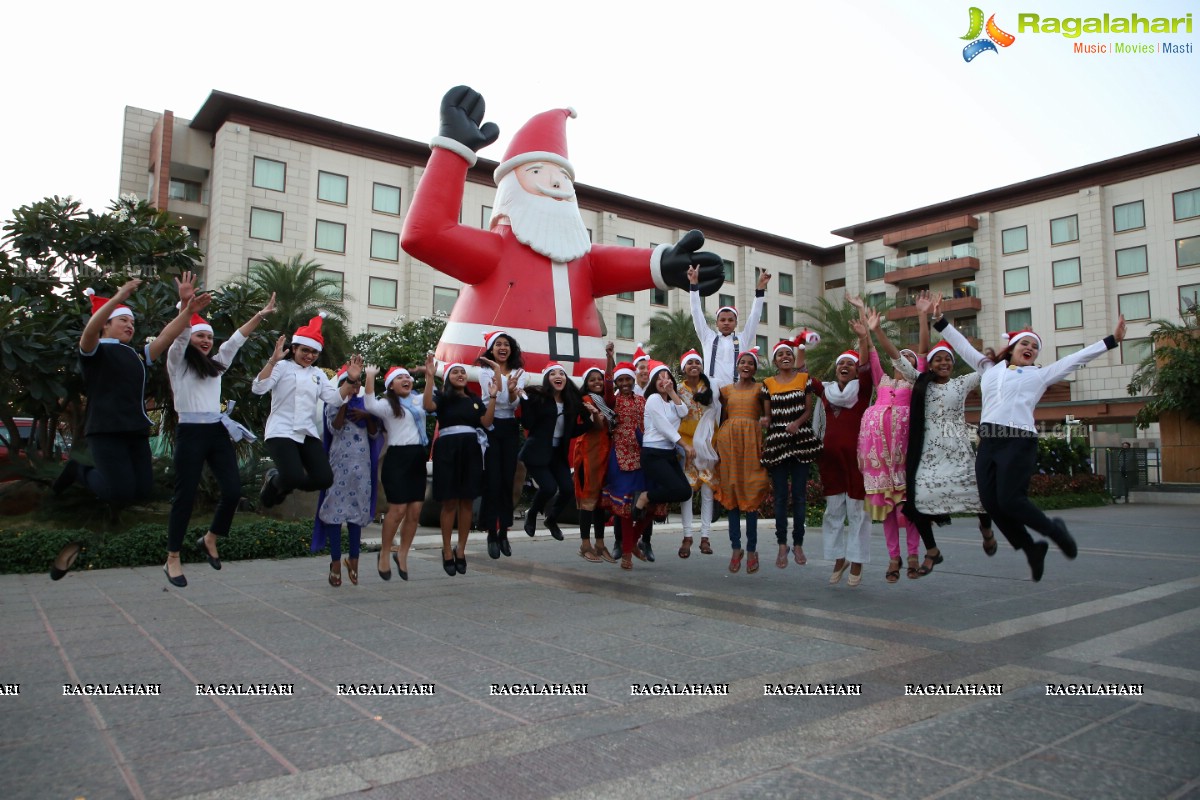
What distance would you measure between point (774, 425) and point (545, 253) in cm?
438

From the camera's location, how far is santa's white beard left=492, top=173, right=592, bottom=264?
1045cm

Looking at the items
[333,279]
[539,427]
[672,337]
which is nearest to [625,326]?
[672,337]

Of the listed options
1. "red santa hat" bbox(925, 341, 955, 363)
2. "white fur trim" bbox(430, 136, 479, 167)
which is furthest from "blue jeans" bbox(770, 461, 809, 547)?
"white fur trim" bbox(430, 136, 479, 167)

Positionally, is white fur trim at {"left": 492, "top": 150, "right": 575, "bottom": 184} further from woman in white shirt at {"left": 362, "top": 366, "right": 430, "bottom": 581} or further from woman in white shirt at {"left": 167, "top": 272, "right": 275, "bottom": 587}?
woman in white shirt at {"left": 167, "top": 272, "right": 275, "bottom": 587}

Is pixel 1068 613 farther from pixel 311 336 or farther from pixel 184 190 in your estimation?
pixel 184 190

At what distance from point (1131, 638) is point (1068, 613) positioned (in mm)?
778

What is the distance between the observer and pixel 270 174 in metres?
34.4

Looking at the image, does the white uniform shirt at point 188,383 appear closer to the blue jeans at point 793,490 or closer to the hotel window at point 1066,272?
the blue jeans at point 793,490

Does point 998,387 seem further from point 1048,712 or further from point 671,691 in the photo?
point 671,691

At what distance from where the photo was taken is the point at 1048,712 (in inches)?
136

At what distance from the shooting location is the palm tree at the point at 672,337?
4016cm

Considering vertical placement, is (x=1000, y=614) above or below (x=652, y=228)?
below

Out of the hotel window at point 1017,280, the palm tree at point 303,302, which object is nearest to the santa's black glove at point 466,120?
the palm tree at point 303,302

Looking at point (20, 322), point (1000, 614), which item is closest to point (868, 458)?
point (1000, 614)
